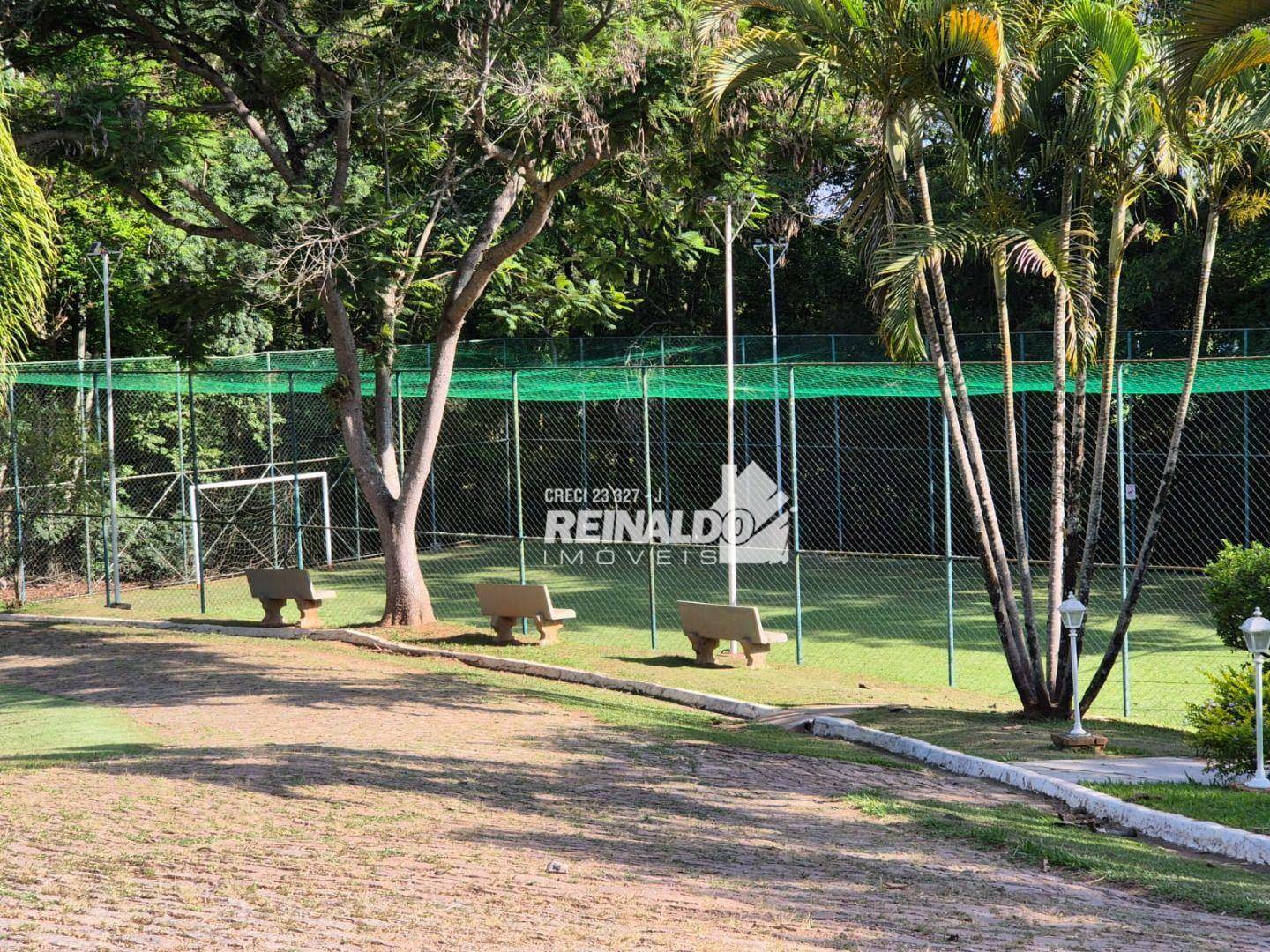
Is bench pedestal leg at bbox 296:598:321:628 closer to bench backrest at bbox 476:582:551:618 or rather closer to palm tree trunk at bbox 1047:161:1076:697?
bench backrest at bbox 476:582:551:618

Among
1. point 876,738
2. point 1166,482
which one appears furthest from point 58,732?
point 1166,482

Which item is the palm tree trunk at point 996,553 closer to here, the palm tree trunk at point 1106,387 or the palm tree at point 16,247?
the palm tree trunk at point 1106,387

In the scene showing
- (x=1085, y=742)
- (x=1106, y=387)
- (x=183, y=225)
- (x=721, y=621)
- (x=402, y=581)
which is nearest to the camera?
(x=1085, y=742)

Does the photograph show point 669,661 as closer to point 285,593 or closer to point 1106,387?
point 285,593

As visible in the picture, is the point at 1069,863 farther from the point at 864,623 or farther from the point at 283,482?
the point at 283,482

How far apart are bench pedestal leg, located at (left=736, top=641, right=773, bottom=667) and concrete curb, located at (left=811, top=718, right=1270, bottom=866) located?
293 centimetres

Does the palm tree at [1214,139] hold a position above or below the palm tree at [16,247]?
above

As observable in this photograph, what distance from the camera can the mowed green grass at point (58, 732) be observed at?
802 centimetres

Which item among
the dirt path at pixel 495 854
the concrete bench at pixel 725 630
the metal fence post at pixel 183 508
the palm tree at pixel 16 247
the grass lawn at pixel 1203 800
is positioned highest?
the palm tree at pixel 16 247

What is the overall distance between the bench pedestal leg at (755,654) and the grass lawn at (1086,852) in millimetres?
5174

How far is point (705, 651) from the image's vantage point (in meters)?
12.7

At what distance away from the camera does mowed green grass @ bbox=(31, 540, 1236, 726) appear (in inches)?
510

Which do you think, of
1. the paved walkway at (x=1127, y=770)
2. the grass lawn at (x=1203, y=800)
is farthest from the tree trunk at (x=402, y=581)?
the grass lawn at (x=1203, y=800)

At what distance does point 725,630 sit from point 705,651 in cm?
39
